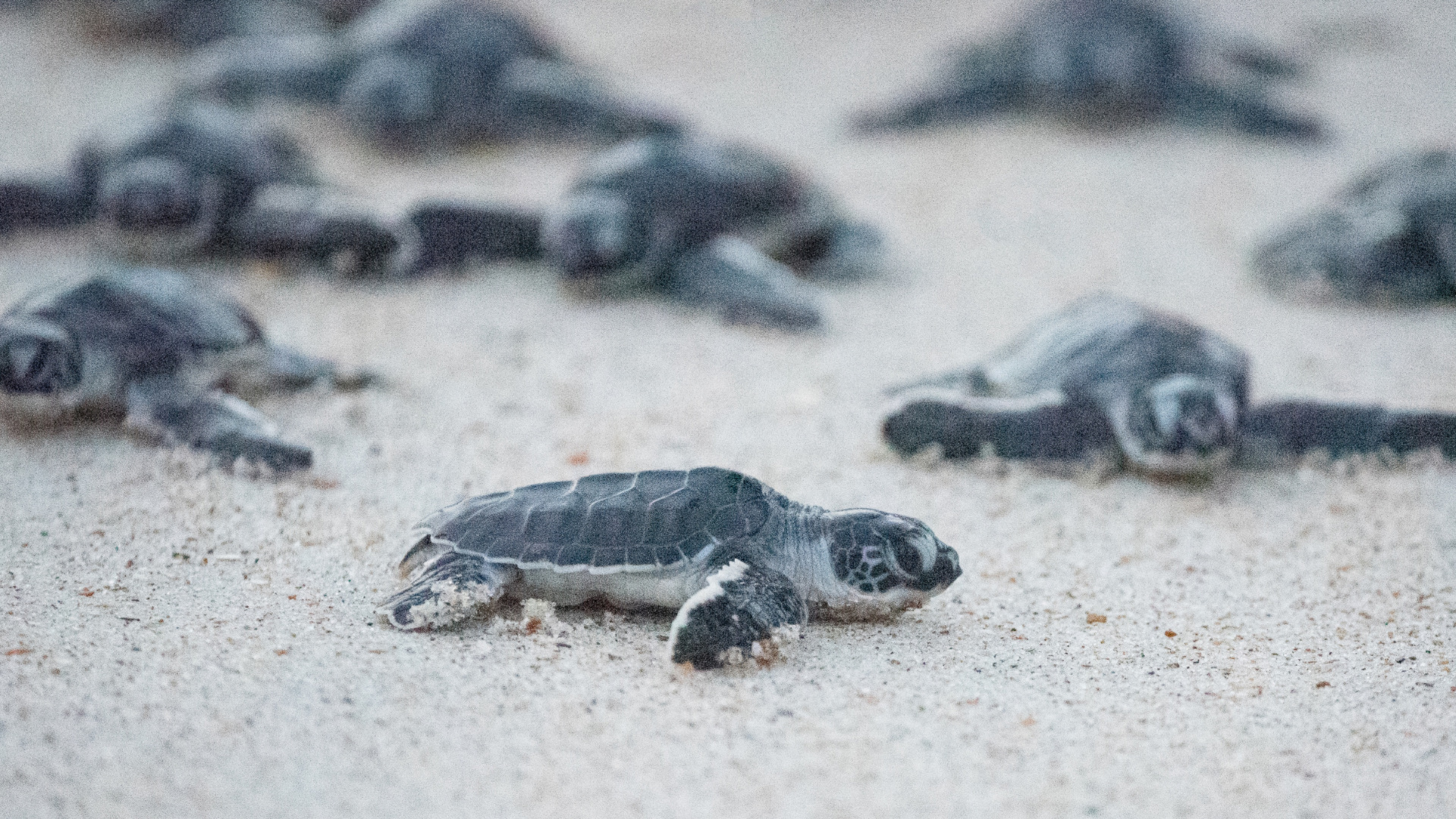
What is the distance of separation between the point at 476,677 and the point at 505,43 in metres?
4.93

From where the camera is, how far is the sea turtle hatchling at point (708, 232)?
3891 mm

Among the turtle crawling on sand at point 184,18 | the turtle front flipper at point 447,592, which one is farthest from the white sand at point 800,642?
the turtle crawling on sand at point 184,18

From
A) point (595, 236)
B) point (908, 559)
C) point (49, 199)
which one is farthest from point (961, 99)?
point (908, 559)

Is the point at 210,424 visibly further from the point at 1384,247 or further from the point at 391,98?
the point at 1384,247

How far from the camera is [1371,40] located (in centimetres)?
745

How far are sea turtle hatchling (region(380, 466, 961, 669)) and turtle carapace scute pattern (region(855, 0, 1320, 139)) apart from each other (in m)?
4.54

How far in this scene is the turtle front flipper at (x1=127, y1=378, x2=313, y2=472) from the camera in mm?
2482

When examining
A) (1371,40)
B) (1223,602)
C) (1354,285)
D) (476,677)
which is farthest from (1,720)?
(1371,40)

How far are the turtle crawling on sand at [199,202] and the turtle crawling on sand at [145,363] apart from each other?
3.50 feet

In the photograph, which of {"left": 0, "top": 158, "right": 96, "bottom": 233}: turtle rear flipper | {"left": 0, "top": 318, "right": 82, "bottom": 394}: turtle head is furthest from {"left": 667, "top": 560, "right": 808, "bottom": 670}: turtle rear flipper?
{"left": 0, "top": 158, "right": 96, "bottom": 233}: turtle rear flipper

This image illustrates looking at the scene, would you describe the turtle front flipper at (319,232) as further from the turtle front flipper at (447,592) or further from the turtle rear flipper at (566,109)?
the turtle front flipper at (447,592)

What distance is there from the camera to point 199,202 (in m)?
4.07

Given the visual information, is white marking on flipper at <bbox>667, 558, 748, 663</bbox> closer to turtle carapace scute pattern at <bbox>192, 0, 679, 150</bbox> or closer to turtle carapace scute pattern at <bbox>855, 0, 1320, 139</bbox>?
turtle carapace scute pattern at <bbox>192, 0, 679, 150</bbox>

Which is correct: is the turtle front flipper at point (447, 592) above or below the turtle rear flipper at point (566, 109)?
below
